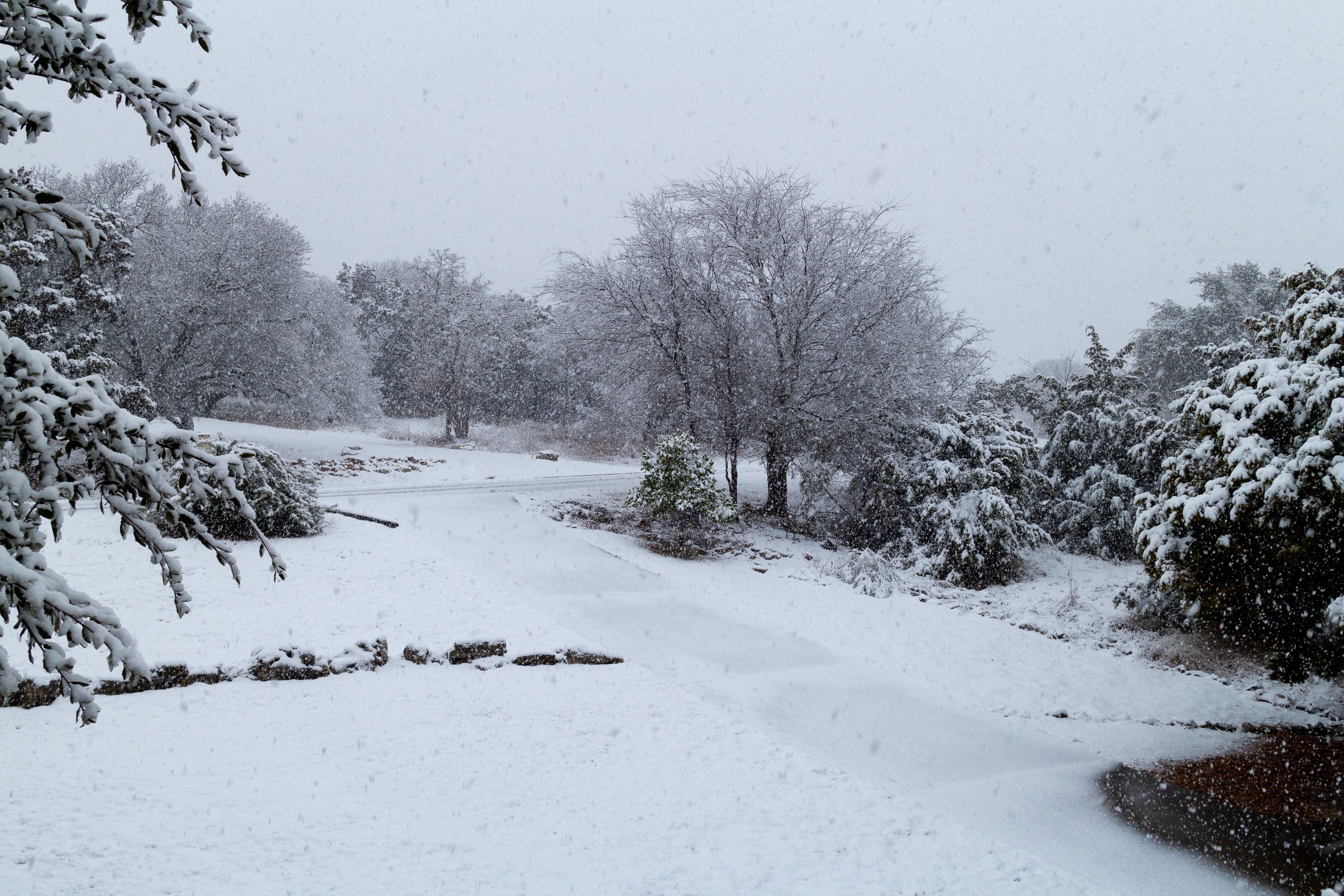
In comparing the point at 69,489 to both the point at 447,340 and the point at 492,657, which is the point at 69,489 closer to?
the point at 492,657

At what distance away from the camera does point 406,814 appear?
17.7 ft

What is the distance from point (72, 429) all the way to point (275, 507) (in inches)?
433

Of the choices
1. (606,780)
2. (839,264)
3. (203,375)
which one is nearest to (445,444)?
(203,375)

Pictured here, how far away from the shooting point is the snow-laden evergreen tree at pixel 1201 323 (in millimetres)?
29812

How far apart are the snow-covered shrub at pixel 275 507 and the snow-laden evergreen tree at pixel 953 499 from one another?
36.0ft

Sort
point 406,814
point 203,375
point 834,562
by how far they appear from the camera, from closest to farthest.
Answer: point 406,814, point 834,562, point 203,375

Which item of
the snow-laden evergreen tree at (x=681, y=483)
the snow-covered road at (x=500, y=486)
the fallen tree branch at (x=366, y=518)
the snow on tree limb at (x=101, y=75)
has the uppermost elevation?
the snow on tree limb at (x=101, y=75)

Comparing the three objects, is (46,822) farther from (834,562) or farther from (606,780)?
(834,562)

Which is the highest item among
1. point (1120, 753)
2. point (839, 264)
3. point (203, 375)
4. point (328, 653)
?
point (839, 264)

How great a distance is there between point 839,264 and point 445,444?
70.9 feet

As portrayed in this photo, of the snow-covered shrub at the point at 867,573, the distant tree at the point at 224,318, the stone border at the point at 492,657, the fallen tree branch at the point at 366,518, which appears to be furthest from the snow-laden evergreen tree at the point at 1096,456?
the distant tree at the point at 224,318

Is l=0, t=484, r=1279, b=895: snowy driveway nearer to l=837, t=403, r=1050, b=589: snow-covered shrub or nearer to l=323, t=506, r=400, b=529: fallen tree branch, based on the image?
l=323, t=506, r=400, b=529: fallen tree branch

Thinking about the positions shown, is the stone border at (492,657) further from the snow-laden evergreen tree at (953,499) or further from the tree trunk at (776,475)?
the tree trunk at (776,475)

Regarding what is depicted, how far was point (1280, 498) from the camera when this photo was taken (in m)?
7.64
